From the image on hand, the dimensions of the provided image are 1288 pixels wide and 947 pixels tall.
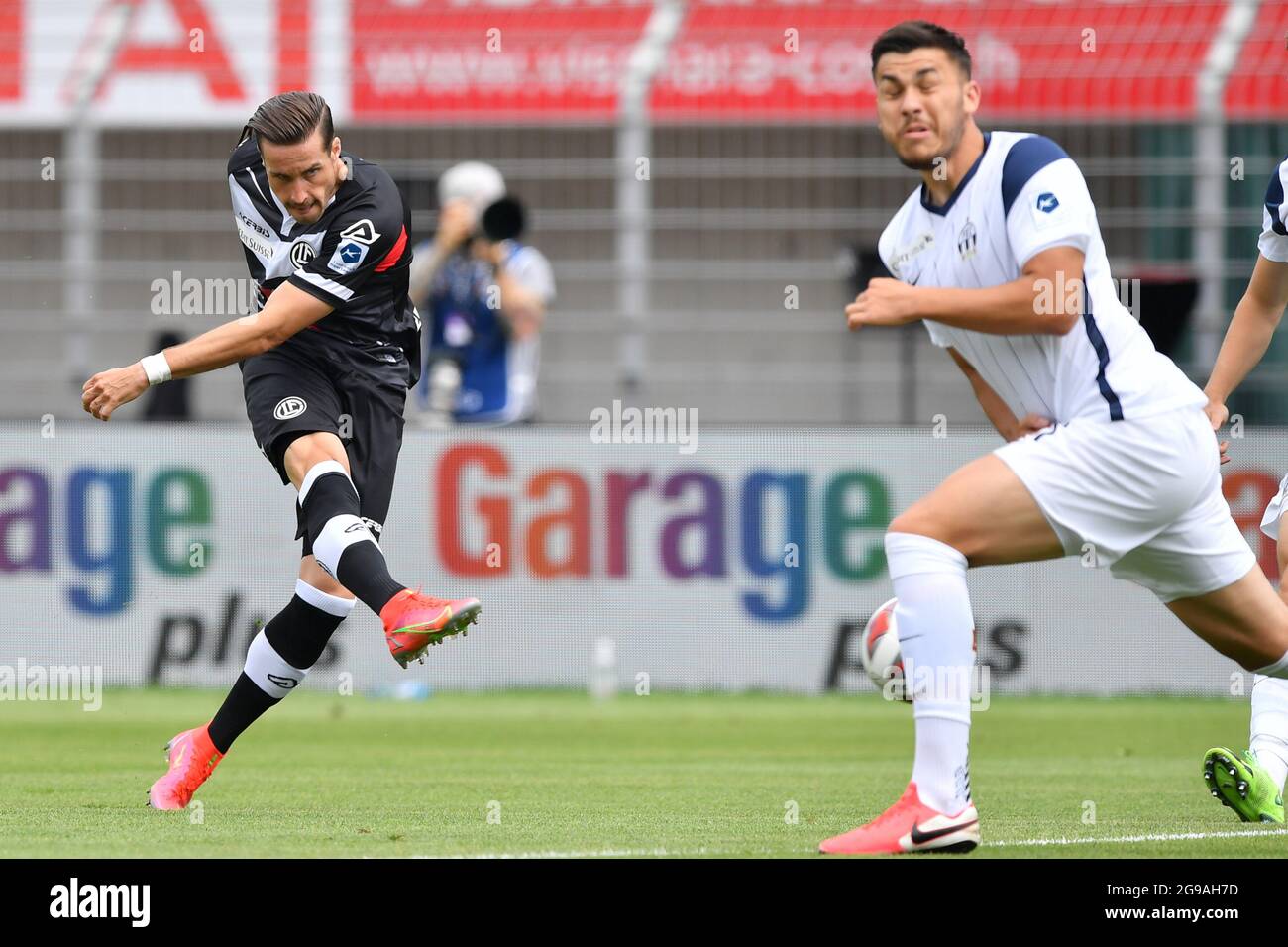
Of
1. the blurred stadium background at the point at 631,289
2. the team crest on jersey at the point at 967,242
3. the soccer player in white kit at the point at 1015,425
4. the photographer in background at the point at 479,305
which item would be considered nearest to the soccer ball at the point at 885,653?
the soccer player in white kit at the point at 1015,425

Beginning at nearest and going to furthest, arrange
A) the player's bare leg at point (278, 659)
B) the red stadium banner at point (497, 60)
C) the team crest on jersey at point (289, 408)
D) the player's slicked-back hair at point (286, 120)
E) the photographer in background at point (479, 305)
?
the player's slicked-back hair at point (286, 120), the team crest on jersey at point (289, 408), the player's bare leg at point (278, 659), the photographer in background at point (479, 305), the red stadium banner at point (497, 60)

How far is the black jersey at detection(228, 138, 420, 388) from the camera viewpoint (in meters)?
6.69

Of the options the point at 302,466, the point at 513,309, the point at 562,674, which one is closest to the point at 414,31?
the point at 513,309

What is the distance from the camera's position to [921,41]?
524cm

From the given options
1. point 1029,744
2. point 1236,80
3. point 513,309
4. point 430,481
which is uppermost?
point 1236,80

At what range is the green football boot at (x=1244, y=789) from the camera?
6.21m

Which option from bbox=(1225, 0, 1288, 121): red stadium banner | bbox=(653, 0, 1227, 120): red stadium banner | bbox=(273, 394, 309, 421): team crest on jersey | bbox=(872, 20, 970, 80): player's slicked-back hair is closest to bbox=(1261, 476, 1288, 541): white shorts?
bbox=(872, 20, 970, 80): player's slicked-back hair

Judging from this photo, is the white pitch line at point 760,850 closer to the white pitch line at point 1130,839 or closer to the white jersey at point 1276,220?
the white pitch line at point 1130,839

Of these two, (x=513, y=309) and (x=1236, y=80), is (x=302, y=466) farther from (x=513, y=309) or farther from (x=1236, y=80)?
(x=1236, y=80)

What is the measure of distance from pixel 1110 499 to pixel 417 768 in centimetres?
397

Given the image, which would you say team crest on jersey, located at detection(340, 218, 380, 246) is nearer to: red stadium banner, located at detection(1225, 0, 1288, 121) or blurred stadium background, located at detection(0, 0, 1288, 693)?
blurred stadium background, located at detection(0, 0, 1288, 693)

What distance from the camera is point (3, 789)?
23.6ft

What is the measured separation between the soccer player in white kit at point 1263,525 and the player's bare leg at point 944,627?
134 cm

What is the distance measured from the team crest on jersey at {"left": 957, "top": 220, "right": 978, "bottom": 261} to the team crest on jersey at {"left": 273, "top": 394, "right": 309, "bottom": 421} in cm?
248
